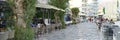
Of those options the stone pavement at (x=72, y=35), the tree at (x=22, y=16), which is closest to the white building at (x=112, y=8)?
the stone pavement at (x=72, y=35)

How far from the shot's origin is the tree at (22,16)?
1421cm

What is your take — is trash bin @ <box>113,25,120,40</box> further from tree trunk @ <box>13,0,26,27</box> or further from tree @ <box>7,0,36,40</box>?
tree trunk @ <box>13,0,26,27</box>

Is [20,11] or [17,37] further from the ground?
[20,11]

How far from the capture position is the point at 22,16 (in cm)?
1440

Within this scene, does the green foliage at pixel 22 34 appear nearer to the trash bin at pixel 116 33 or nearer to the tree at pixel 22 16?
the tree at pixel 22 16

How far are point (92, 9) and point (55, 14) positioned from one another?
102 metres

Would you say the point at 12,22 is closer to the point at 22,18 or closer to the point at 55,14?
the point at 22,18

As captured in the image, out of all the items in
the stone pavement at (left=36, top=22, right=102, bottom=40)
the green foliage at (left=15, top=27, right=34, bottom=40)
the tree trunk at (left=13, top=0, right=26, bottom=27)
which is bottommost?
the stone pavement at (left=36, top=22, right=102, bottom=40)

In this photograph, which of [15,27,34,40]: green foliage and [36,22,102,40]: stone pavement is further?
[36,22,102,40]: stone pavement

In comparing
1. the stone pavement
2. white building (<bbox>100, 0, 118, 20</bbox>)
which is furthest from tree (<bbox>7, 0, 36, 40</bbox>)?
white building (<bbox>100, 0, 118, 20</bbox>)

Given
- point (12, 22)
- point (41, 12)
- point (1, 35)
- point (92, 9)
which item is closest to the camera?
point (1, 35)

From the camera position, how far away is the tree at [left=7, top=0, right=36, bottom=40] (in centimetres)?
1421

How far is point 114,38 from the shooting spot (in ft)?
39.5

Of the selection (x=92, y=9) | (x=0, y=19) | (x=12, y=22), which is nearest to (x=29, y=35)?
(x=12, y=22)
